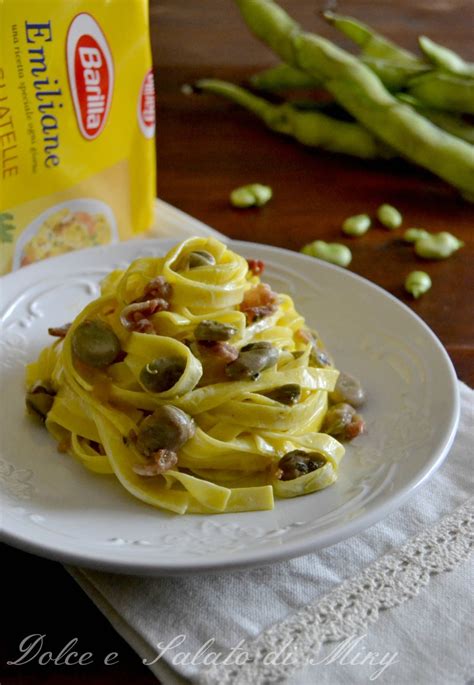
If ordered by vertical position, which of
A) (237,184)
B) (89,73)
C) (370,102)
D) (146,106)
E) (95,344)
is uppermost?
(89,73)

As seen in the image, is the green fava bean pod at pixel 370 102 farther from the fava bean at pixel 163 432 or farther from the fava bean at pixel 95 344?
the fava bean at pixel 163 432

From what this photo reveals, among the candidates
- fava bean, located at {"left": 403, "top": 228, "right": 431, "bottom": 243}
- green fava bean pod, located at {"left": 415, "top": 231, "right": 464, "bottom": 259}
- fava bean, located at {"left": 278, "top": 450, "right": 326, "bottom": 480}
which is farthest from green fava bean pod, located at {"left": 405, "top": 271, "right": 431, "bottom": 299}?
fava bean, located at {"left": 278, "top": 450, "right": 326, "bottom": 480}

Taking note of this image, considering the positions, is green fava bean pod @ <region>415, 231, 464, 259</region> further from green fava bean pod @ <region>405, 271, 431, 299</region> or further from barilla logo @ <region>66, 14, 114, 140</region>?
barilla logo @ <region>66, 14, 114, 140</region>

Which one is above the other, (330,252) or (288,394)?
(288,394)

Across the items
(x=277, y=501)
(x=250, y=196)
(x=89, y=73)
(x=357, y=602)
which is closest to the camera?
(x=357, y=602)

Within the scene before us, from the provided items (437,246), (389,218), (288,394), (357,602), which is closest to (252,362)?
Result: (288,394)

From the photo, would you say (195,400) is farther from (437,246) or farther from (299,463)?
(437,246)

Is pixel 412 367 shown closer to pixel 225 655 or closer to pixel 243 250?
pixel 243 250

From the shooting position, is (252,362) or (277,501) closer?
(277,501)
